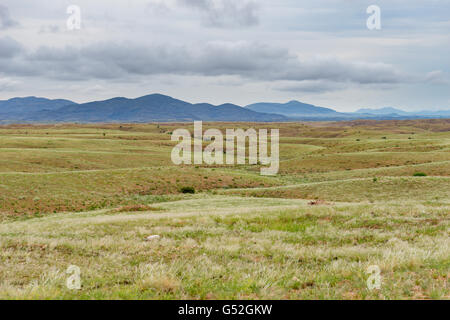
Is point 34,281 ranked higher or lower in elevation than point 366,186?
higher

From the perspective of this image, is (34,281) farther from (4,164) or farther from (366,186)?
(4,164)

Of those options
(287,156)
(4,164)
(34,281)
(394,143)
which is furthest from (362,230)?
(394,143)

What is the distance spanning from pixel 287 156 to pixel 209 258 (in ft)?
346

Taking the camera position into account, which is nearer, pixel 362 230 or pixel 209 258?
pixel 209 258

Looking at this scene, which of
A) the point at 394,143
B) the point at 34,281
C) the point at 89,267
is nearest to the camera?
the point at 34,281

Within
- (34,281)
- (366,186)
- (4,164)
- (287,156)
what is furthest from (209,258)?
(287,156)
